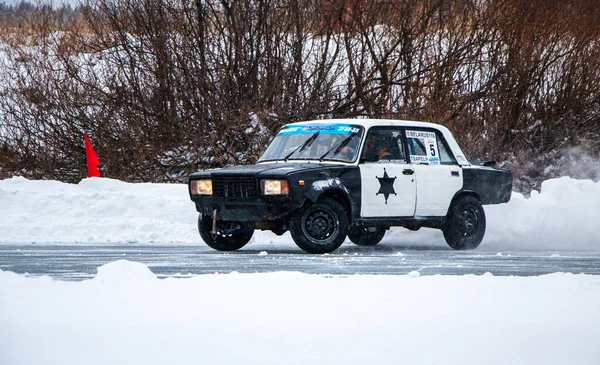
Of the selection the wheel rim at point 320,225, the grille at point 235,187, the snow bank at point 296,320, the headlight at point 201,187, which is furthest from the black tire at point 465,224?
the snow bank at point 296,320

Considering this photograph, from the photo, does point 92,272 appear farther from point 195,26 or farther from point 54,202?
point 195,26

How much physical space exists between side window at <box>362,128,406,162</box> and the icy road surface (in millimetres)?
1219

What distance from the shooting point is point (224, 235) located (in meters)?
13.3

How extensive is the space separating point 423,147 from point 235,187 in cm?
282

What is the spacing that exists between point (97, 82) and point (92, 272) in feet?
56.3

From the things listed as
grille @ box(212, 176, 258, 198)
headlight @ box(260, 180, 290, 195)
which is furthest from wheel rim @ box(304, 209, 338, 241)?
grille @ box(212, 176, 258, 198)

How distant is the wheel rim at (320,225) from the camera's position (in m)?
12.3

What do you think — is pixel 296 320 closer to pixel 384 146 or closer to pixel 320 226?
pixel 320 226

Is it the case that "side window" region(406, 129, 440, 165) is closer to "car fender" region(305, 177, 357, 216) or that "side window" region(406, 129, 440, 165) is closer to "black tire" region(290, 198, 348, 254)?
"car fender" region(305, 177, 357, 216)

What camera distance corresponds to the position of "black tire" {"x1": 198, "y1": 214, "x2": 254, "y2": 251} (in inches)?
520

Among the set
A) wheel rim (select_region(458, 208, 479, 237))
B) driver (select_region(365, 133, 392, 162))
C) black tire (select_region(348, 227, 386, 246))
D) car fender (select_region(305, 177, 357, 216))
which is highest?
driver (select_region(365, 133, 392, 162))

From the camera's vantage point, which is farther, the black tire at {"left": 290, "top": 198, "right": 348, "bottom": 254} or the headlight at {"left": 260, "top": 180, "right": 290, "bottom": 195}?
the black tire at {"left": 290, "top": 198, "right": 348, "bottom": 254}

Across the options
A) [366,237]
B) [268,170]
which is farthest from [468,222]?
[268,170]

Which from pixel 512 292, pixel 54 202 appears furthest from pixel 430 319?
pixel 54 202
